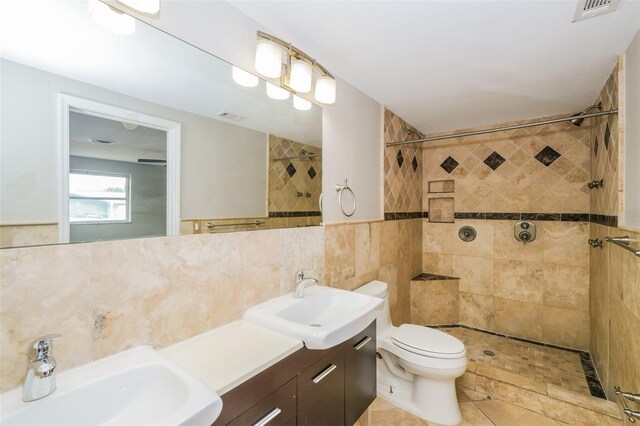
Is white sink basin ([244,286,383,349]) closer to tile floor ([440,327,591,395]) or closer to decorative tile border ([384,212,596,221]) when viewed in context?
decorative tile border ([384,212,596,221])

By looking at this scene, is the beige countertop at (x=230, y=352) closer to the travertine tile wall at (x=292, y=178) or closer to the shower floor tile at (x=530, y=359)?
the travertine tile wall at (x=292, y=178)

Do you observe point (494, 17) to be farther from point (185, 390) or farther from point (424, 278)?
point (424, 278)

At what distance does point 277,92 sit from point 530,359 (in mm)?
3051

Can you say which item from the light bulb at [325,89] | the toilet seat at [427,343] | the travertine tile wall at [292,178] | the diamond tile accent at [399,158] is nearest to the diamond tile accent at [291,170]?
the travertine tile wall at [292,178]

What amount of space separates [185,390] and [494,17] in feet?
6.57

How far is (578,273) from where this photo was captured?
267 centimetres

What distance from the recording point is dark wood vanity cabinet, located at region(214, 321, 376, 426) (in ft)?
3.15

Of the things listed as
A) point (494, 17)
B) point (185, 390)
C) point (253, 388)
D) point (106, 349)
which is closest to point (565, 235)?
point (494, 17)

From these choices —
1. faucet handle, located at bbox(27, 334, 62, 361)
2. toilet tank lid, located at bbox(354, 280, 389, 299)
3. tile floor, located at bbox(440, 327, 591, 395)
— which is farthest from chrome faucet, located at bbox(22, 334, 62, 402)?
tile floor, located at bbox(440, 327, 591, 395)

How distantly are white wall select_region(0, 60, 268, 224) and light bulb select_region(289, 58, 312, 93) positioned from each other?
525mm

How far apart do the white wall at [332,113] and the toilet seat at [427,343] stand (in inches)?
35.6

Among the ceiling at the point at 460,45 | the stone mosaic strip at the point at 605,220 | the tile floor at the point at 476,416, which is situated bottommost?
the tile floor at the point at 476,416

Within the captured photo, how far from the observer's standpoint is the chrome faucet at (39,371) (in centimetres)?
74

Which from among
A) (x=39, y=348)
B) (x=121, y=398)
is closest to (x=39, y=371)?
(x=39, y=348)
